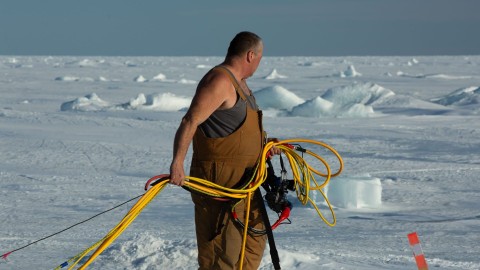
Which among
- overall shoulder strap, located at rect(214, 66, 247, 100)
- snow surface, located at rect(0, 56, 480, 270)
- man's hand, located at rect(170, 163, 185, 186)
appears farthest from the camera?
snow surface, located at rect(0, 56, 480, 270)

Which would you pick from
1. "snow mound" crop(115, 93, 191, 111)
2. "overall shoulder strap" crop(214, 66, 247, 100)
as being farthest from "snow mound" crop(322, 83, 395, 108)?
"overall shoulder strap" crop(214, 66, 247, 100)

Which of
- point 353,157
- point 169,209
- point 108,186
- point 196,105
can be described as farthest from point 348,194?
point 196,105

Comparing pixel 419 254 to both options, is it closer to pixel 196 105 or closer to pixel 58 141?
pixel 196 105

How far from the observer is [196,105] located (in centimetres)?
292

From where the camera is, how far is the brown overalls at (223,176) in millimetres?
3098

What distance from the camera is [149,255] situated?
420 cm

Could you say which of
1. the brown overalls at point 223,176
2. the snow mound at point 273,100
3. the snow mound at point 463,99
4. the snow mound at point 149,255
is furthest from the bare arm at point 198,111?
the snow mound at point 463,99

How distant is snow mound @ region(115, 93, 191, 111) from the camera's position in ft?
57.5

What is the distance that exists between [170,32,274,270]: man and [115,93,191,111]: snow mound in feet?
46.7

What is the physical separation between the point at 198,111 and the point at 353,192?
401 cm

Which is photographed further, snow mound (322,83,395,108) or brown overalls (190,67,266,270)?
snow mound (322,83,395,108)

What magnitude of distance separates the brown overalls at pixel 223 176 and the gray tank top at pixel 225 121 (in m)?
0.02

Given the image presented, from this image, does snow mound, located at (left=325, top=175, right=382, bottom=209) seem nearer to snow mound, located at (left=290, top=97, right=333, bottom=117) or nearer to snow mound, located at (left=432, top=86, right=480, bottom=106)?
snow mound, located at (left=290, top=97, right=333, bottom=117)
